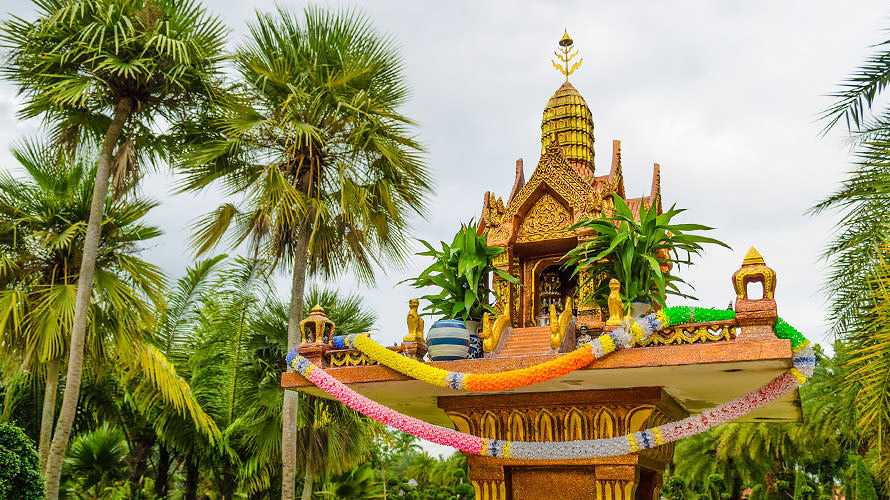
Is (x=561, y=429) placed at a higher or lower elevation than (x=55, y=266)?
lower

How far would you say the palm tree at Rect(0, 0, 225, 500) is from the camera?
11.7m

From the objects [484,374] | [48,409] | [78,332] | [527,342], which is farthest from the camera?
[48,409]

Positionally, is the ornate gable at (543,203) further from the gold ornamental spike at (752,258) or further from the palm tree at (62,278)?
the palm tree at (62,278)

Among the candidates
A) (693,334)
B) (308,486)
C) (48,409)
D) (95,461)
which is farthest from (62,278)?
(693,334)

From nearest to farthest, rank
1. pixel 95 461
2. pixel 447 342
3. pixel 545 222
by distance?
1. pixel 447 342
2. pixel 545 222
3. pixel 95 461

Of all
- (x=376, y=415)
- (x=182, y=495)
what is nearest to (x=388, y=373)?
(x=376, y=415)

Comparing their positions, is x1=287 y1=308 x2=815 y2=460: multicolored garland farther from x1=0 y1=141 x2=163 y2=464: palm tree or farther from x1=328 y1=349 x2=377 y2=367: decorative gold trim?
x1=0 y1=141 x2=163 y2=464: palm tree

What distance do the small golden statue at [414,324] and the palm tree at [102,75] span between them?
5520mm

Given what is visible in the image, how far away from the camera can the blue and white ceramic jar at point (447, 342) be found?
28.0 ft

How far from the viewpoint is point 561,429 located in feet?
28.3

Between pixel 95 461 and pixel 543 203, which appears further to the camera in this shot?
pixel 95 461

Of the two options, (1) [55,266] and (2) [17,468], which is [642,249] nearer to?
(2) [17,468]

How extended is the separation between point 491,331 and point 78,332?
20.1ft

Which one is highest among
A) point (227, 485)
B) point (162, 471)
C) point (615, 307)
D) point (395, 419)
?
point (615, 307)
